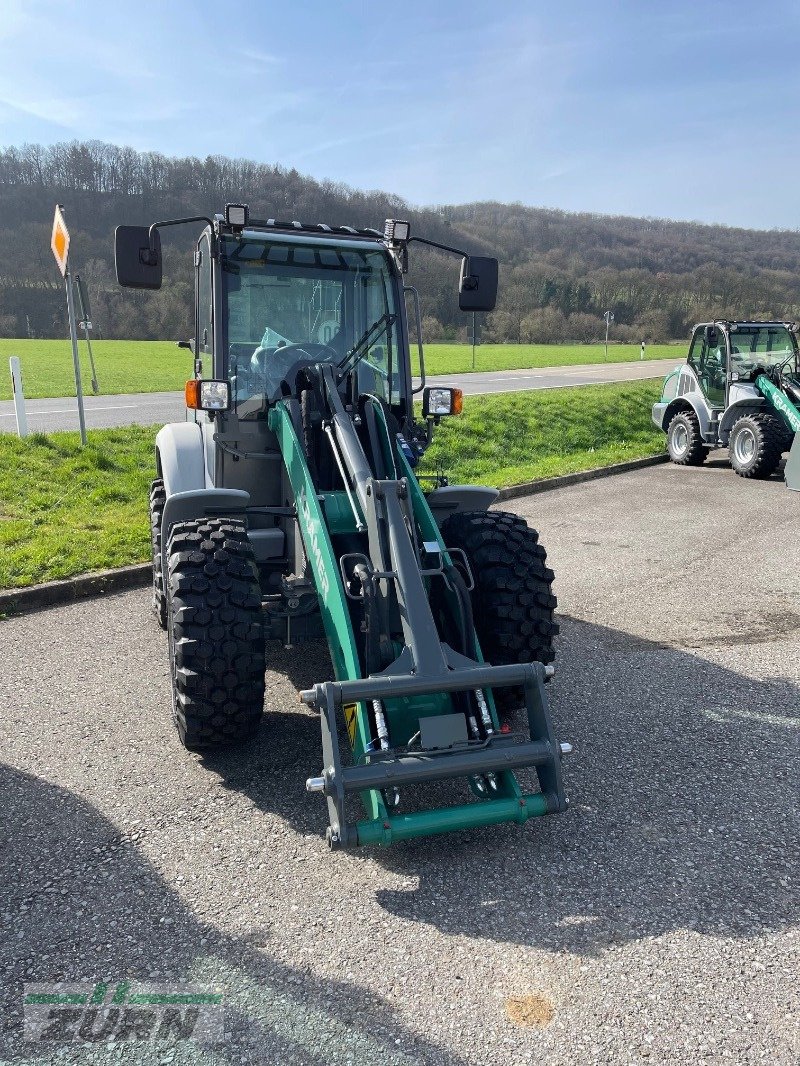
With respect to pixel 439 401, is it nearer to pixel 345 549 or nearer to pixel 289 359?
pixel 289 359

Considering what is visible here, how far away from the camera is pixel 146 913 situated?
2934 mm

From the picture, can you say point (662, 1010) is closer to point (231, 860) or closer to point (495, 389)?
point (231, 860)

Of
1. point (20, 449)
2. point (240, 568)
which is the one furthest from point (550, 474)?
point (240, 568)

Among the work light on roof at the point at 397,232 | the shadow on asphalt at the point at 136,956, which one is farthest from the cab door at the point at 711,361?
the shadow on asphalt at the point at 136,956

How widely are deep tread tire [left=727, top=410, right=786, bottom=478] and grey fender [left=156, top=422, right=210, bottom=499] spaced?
9.43 metres

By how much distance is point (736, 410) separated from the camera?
1323cm

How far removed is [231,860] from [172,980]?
65 centimetres

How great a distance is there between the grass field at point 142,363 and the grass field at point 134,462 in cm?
276

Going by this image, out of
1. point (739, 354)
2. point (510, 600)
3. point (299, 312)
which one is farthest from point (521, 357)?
point (510, 600)

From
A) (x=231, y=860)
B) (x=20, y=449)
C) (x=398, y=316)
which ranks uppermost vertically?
(x=398, y=316)

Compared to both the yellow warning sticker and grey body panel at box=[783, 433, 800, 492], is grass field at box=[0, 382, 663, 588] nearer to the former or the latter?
grey body panel at box=[783, 433, 800, 492]

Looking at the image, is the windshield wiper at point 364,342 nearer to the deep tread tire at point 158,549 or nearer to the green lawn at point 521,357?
the deep tread tire at point 158,549

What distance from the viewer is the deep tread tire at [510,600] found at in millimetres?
4223

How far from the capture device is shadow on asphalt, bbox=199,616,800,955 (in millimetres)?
2955
